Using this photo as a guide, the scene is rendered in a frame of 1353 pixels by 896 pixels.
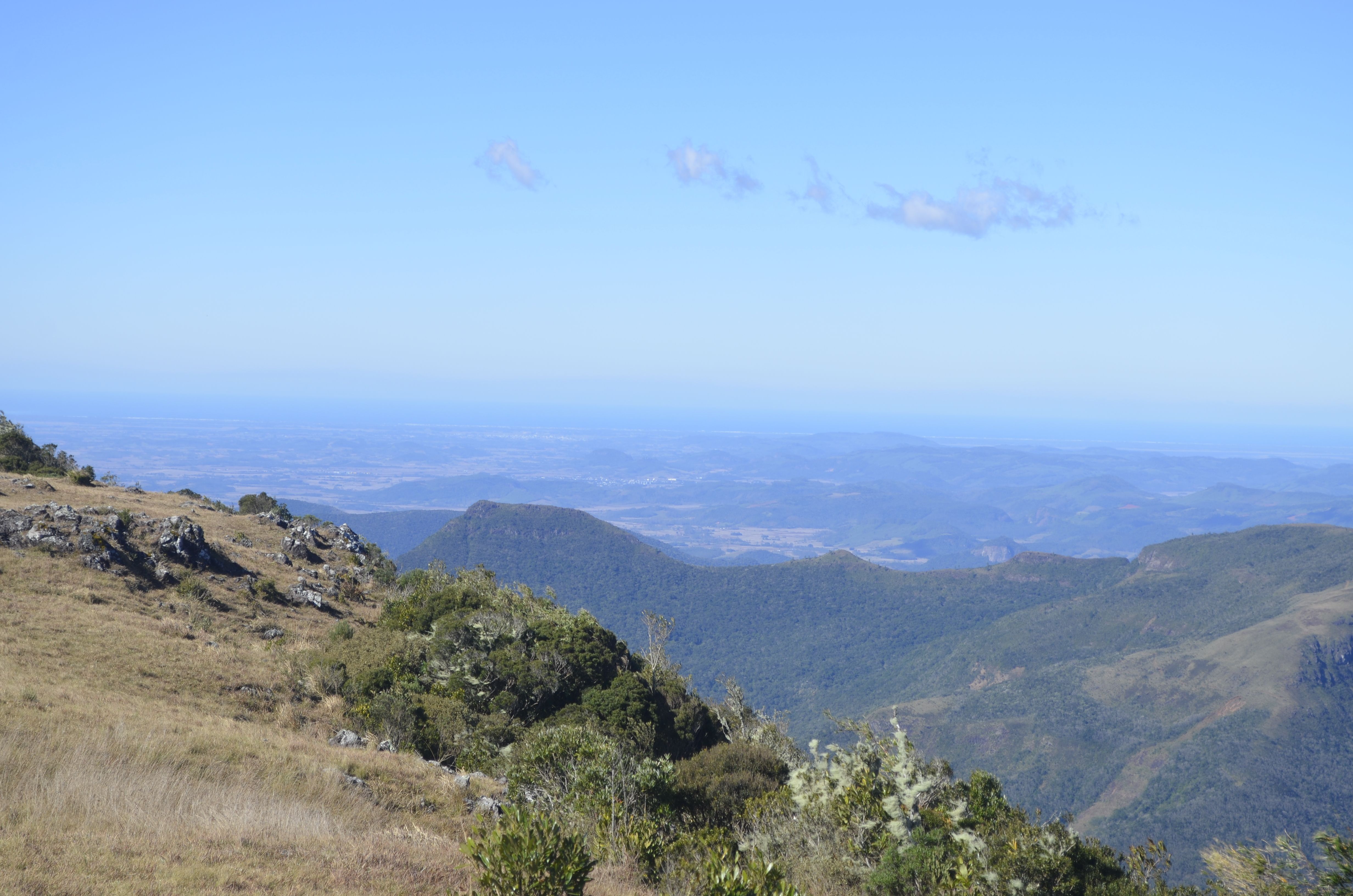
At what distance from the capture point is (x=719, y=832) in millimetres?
14164

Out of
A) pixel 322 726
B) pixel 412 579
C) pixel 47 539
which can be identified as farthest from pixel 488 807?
pixel 412 579

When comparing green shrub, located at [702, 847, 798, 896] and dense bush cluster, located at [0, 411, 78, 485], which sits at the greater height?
dense bush cluster, located at [0, 411, 78, 485]

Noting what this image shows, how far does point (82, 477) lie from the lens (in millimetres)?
41844

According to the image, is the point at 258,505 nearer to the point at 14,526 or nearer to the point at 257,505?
the point at 257,505

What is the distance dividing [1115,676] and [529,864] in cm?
15273

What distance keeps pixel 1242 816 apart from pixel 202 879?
404 ft

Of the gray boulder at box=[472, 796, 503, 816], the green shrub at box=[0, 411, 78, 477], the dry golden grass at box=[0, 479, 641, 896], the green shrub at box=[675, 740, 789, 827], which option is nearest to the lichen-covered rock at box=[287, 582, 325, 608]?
the dry golden grass at box=[0, 479, 641, 896]

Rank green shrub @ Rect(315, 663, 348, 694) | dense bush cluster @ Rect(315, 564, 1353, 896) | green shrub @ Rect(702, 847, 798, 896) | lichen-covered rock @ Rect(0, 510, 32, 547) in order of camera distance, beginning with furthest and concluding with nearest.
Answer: lichen-covered rock @ Rect(0, 510, 32, 547)
green shrub @ Rect(315, 663, 348, 694)
dense bush cluster @ Rect(315, 564, 1353, 896)
green shrub @ Rect(702, 847, 798, 896)

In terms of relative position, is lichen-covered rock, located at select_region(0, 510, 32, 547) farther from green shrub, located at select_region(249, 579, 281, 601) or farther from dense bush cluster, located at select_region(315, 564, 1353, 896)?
dense bush cluster, located at select_region(315, 564, 1353, 896)

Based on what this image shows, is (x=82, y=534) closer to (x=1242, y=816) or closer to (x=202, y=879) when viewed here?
(x=202, y=879)

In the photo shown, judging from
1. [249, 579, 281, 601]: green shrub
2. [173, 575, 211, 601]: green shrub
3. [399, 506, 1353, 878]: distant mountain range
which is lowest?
[399, 506, 1353, 878]: distant mountain range

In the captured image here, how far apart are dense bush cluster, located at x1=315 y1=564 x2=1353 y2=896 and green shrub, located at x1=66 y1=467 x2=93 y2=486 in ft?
70.7

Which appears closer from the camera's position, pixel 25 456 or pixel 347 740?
pixel 347 740

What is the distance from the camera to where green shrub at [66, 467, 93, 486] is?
41406 millimetres
